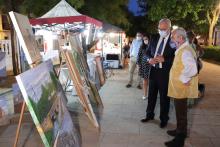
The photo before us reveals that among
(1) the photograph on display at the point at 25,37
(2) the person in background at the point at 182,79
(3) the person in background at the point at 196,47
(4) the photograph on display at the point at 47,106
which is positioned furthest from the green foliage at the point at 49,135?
(3) the person in background at the point at 196,47

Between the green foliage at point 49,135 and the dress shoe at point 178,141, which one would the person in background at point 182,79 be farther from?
the green foliage at point 49,135

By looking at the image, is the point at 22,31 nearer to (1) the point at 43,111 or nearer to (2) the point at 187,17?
(1) the point at 43,111

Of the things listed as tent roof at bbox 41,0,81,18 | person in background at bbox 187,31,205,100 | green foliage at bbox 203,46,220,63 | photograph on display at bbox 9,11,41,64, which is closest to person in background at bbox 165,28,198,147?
person in background at bbox 187,31,205,100

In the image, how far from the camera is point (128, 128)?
19.4ft

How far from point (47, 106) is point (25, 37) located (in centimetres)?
128

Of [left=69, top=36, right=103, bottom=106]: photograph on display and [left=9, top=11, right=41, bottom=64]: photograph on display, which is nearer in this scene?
[left=9, top=11, right=41, bottom=64]: photograph on display

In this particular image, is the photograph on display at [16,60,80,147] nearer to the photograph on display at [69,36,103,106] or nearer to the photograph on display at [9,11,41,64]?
the photograph on display at [9,11,41,64]

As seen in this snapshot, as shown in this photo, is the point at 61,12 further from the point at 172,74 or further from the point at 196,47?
the point at 172,74

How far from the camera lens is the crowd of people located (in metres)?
4.75

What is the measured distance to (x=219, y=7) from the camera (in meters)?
28.6

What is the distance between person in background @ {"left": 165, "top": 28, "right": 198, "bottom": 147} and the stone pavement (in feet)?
1.07

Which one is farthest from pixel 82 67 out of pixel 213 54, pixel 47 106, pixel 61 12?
pixel 213 54

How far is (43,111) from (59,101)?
82 centimetres

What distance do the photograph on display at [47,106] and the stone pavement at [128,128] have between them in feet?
3.64
